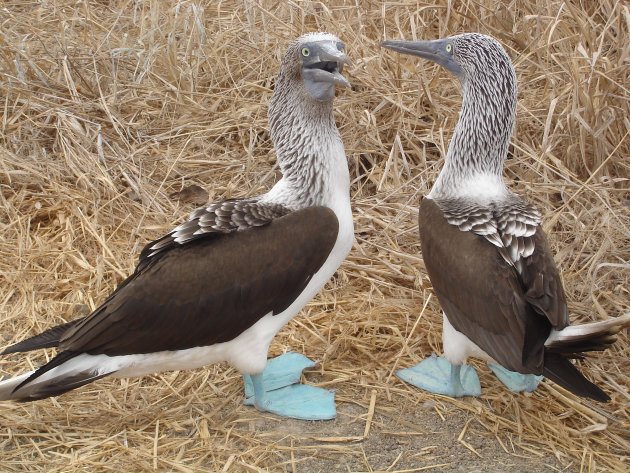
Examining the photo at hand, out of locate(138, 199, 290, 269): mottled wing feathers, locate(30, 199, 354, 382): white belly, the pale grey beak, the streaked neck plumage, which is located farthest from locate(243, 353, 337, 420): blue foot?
the pale grey beak

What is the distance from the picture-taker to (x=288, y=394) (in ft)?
12.5

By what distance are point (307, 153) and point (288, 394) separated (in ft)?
3.63

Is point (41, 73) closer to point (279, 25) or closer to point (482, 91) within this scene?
point (279, 25)

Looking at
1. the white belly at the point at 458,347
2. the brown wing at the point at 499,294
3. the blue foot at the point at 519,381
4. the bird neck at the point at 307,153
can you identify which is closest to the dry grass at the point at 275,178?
the blue foot at the point at 519,381

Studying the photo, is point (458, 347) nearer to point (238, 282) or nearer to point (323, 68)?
point (238, 282)

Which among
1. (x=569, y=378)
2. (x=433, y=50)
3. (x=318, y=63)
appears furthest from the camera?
(x=433, y=50)

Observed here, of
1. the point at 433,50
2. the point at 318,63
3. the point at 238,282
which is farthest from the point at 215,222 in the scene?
the point at 433,50

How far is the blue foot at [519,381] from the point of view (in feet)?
12.6

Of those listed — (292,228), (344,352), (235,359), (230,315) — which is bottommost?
(344,352)

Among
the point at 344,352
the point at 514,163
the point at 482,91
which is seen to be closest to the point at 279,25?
the point at 514,163

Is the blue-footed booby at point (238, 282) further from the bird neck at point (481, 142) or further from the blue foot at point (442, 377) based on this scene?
the bird neck at point (481, 142)

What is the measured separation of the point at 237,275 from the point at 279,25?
128 inches

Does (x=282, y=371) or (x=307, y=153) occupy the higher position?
(x=307, y=153)

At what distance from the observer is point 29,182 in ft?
16.9
